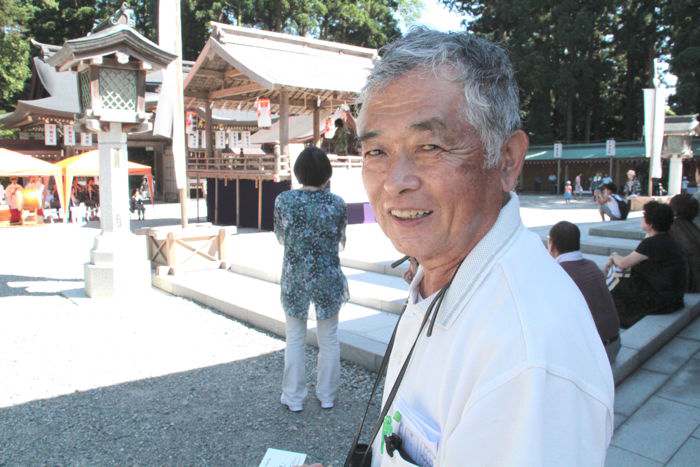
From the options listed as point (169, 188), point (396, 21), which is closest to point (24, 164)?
point (169, 188)

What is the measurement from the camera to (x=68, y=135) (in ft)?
65.2

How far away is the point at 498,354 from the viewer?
2.53 feet

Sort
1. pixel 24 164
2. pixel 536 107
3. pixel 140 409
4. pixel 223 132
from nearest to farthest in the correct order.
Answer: pixel 140 409 → pixel 24 164 → pixel 223 132 → pixel 536 107

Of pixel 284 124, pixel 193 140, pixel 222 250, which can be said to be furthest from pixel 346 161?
pixel 193 140

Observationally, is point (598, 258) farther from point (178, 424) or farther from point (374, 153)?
point (374, 153)

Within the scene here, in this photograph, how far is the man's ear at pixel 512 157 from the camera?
1.08 meters

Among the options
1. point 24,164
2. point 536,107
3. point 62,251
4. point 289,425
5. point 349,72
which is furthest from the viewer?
point 536,107

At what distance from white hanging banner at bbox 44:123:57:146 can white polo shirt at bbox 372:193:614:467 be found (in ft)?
72.8

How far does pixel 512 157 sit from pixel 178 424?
328 centimetres

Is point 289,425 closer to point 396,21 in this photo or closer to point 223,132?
point 223,132

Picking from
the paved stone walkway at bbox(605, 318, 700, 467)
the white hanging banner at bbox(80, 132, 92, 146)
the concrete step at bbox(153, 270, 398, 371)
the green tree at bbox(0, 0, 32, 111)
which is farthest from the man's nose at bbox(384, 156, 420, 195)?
the green tree at bbox(0, 0, 32, 111)

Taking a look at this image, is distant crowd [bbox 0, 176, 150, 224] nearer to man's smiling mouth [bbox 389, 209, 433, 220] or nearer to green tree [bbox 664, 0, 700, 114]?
man's smiling mouth [bbox 389, 209, 433, 220]

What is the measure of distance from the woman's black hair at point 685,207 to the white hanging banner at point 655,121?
18.0ft

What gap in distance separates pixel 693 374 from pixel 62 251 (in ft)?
37.1
